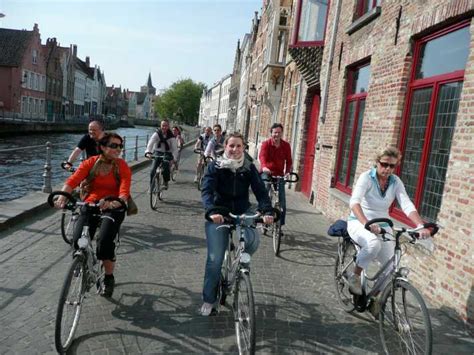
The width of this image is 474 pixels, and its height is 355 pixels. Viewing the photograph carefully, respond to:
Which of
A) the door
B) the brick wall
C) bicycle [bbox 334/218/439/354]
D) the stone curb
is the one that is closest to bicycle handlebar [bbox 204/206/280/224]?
bicycle [bbox 334/218/439/354]

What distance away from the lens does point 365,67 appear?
27.5 feet

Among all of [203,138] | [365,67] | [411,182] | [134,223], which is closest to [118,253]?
[134,223]

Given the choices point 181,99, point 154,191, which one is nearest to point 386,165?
point 154,191

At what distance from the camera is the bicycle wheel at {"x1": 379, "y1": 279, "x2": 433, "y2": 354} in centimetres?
309

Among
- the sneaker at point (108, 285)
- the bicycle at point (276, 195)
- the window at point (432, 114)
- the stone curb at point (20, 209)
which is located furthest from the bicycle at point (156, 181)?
the window at point (432, 114)

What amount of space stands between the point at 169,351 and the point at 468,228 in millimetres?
3210

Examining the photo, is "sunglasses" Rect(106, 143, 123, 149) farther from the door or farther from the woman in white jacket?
the door

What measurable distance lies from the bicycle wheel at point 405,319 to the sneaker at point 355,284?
431 millimetres

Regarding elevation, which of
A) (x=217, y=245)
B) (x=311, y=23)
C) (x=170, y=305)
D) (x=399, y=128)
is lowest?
(x=170, y=305)

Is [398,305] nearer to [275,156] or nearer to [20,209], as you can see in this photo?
[275,156]

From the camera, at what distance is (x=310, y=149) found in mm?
12570

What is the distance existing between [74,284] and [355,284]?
2615mm

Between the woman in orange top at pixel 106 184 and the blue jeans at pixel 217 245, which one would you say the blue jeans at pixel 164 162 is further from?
the blue jeans at pixel 217 245

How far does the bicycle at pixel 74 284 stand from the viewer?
3.20 m
